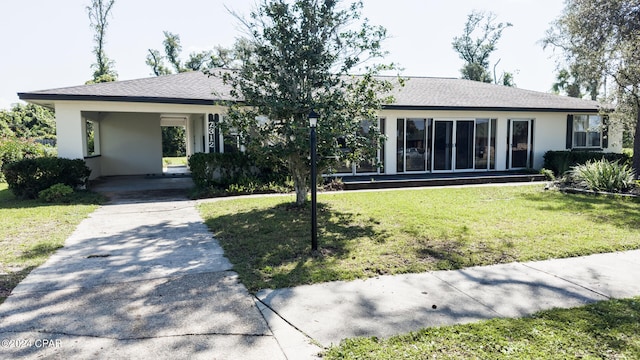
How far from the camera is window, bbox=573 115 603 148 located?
680 inches

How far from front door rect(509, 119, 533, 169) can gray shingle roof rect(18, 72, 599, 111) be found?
2.76 ft

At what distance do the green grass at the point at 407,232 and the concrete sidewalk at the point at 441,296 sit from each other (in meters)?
0.32

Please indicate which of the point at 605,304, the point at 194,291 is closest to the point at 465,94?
the point at 605,304

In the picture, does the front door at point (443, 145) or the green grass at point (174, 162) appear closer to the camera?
the front door at point (443, 145)

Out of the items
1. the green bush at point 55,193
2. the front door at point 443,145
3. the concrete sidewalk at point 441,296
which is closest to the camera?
the concrete sidewalk at point 441,296

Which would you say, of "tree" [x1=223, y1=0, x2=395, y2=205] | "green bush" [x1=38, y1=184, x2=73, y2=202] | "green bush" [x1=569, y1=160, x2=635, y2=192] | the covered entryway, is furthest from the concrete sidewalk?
the covered entryway

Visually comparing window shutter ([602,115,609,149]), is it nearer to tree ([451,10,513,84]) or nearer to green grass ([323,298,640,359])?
green grass ([323,298,640,359])

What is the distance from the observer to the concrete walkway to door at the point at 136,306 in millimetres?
3266

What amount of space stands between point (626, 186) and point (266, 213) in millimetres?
9356

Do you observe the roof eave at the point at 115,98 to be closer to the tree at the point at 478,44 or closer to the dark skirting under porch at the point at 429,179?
the dark skirting under porch at the point at 429,179

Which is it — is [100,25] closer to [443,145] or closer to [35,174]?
[35,174]

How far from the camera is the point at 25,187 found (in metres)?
10.6

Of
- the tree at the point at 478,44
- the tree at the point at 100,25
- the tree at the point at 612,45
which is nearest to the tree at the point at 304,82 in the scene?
the tree at the point at 612,45

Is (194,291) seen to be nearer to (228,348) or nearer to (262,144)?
(228,348)
